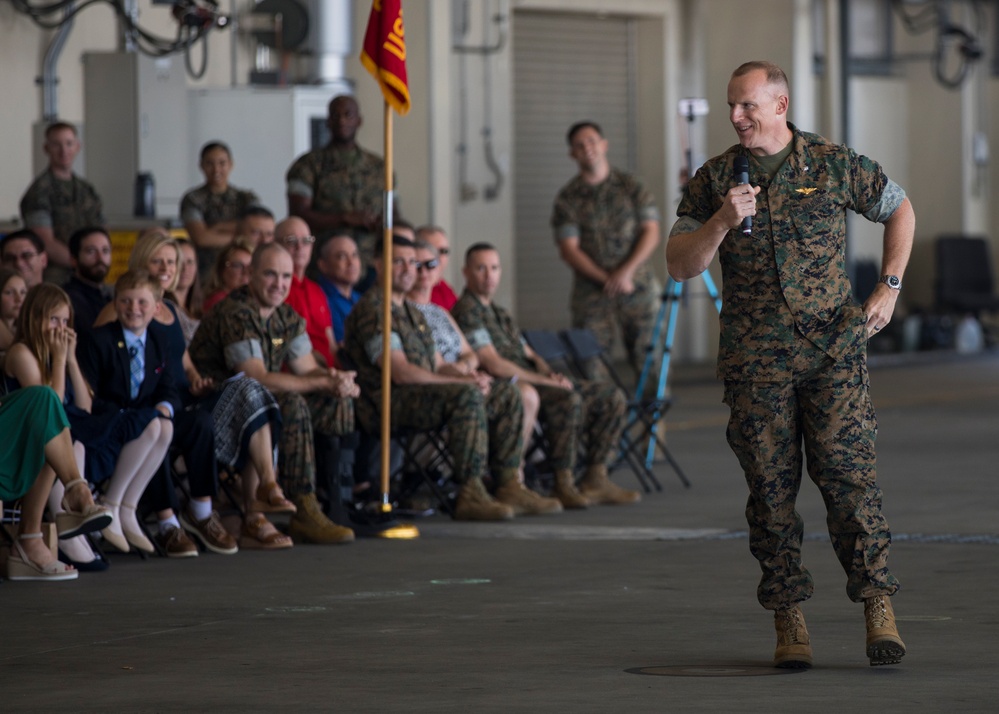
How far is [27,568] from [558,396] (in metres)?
3.22

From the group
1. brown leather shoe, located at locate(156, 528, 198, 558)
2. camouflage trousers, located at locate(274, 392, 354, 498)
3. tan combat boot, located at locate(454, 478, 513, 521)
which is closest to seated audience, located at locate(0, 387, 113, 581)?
brown leather shoe, located at locate(156, 528, 198, 558)

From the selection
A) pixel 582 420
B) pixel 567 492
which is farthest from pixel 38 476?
pixel 582 420

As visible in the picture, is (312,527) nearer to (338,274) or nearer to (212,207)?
(338,274)

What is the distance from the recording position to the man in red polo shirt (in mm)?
9461

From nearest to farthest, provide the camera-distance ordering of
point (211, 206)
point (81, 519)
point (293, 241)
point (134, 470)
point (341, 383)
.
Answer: point (81, 519) < point (134, 470) < point (341, 383) < point (293, 241) < point (211, 206)

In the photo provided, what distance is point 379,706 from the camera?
504cm

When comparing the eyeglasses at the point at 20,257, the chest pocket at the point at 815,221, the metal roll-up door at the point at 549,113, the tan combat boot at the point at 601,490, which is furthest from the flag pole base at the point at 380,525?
the metal roll-up door at the point at 549,113

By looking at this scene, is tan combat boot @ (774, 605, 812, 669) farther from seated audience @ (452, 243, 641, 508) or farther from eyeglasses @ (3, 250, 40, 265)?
eyeglasses @ (3, 250, 40, 265)

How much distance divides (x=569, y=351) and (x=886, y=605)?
17.5ft

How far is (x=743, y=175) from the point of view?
533 centimetres

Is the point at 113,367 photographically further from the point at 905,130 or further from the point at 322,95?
the point at 905,130

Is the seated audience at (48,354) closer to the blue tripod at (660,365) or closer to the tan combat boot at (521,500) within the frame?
the tan combat boot at (521,500)

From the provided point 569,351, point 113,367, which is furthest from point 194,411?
point 569,351

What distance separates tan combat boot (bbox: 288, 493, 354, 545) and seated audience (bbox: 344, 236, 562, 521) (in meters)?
0.76
